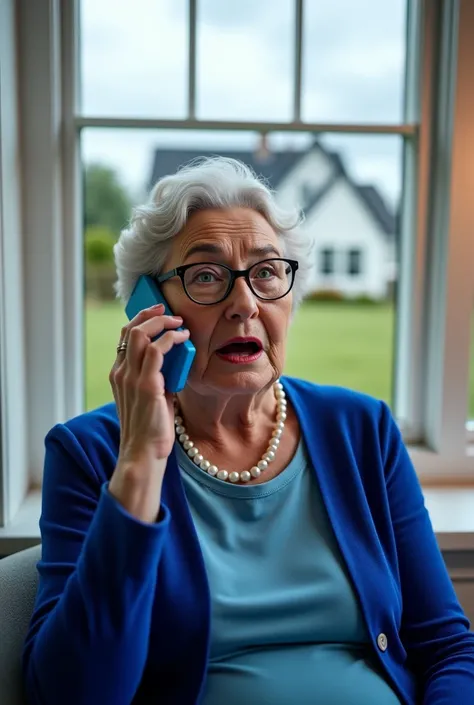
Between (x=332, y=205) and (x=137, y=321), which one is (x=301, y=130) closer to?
(x=332, y=205)

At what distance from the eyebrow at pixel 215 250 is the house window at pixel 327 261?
2.74 ft

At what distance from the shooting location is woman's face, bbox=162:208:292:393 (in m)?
1.37

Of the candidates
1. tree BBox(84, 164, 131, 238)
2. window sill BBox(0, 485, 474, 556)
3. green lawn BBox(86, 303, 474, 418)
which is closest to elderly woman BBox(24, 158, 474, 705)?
window sill BBox(0, 485, 474, 556)

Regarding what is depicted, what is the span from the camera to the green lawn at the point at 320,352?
6.77ft

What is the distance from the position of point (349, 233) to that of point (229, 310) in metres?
0.96

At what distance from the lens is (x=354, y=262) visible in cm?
229

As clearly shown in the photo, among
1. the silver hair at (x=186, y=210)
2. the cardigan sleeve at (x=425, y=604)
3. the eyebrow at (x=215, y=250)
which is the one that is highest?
the silver hair at (x=186, y=210)

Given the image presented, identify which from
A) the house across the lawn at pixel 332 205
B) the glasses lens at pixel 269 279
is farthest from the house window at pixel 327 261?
the glasses lens at pixel 269 279

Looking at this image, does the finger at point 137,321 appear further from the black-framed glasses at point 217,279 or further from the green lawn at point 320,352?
the green lawn at point 320,352

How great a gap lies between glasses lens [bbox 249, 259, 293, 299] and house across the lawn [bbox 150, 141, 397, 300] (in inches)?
19.7

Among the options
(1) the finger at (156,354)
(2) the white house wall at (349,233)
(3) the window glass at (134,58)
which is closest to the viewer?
(1) the finger at (156,354)

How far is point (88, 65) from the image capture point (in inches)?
75.1

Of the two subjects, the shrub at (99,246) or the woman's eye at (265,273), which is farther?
the shrub at (99,246)

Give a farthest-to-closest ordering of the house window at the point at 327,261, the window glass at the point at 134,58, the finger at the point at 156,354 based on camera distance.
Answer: the house window at the point at 327,261 → the window glass at the point at 134,58 → the finger at the point at 156,354
